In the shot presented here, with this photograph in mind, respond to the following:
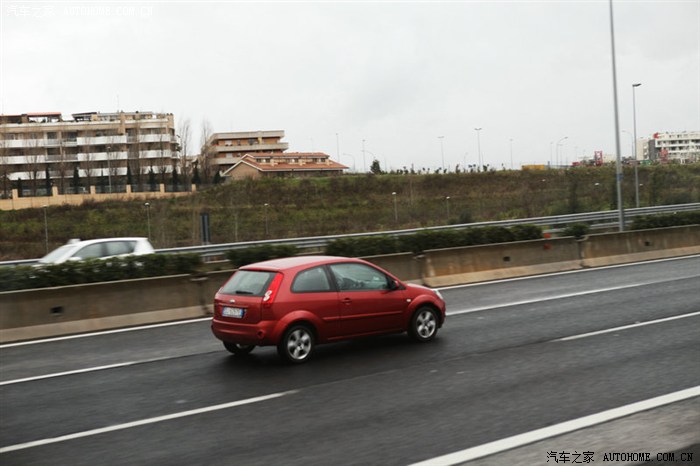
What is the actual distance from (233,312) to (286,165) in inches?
4442

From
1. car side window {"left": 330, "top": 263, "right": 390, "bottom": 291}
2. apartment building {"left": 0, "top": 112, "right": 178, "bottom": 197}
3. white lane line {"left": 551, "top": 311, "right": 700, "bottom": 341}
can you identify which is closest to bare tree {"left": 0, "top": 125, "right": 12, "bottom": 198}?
apartment building {"left": 0, "top": 112, "right": 178, "bottom": 197}

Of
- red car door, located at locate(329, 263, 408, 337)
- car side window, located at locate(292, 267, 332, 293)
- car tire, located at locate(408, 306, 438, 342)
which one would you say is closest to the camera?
car side window, located at locate(292, 267, 332, 293)

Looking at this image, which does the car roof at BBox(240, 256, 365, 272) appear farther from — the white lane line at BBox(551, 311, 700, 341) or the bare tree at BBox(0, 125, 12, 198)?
the bare tree at BBox(0, 125, 12, 198)

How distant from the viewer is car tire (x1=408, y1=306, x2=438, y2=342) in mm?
11523

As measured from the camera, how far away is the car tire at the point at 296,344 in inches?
397

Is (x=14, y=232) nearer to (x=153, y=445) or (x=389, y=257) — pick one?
(x=389, y=257)

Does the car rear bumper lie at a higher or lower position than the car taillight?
lower

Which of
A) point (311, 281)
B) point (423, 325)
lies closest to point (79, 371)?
point (311, 281)

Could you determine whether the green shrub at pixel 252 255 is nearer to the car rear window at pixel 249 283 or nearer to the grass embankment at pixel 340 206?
the car rear window at pixel 249 283

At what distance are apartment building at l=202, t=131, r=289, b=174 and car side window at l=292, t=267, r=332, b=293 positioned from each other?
12629 centimetres

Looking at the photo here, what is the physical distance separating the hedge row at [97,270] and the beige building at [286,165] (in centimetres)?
9431

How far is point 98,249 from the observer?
18.0 meters

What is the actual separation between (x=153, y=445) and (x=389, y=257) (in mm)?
12693

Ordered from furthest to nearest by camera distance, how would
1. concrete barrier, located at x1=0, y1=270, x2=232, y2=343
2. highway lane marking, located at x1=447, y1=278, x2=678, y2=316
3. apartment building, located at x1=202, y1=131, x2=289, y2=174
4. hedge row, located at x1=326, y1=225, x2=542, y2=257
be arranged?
apartment building, located at x1=202, y1=131, x2=289, y2=174 → hedge row, located at x1=326, y1=225, x2=542, y2=257 → highway lane marking, located at x1=447, y1=278, x2=678, y2=316 → concrete barrier, located at x1=0, y1=270, x2=232, y2=343
